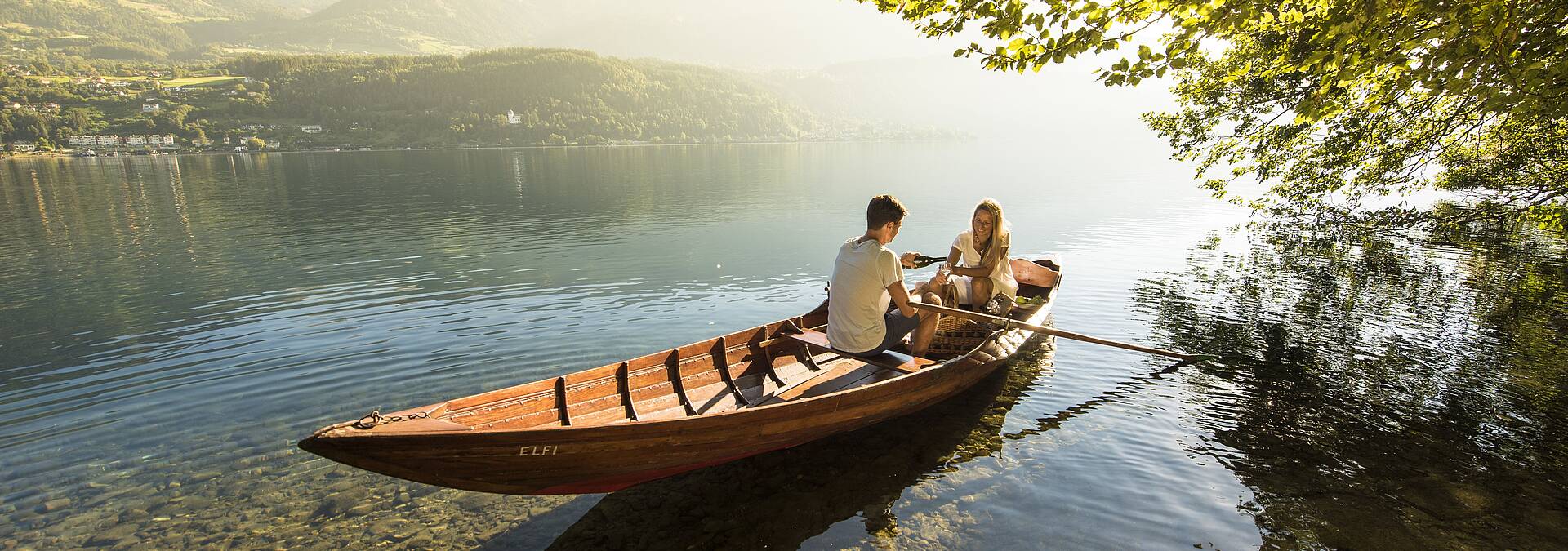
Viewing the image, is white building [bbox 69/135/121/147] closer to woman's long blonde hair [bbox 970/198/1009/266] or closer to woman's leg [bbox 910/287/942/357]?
woman's leg [bbox 910/287/942/357]

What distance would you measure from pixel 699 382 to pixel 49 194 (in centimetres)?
6397

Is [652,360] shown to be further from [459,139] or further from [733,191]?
[459,139]

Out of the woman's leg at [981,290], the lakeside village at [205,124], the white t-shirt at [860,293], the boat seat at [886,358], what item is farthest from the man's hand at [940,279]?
the lakeside village at [205,124]

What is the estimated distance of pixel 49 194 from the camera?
156 ft

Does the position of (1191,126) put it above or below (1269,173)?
above

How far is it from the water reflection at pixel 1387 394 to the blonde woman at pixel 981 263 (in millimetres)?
3531

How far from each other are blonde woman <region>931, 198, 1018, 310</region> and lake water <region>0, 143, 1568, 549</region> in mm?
1611

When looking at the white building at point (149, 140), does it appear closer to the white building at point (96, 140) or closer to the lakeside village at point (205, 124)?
the lakeside village at point (205, 124)

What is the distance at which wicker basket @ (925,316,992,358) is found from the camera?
35.8 feet

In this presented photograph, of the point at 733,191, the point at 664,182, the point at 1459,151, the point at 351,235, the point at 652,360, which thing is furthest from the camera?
the point at 664,182

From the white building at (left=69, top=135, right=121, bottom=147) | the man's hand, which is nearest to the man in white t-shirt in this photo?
the man's hand

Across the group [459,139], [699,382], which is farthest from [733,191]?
[459,139]

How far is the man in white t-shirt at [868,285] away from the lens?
8.06 meters

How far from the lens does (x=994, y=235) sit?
10609 mm
